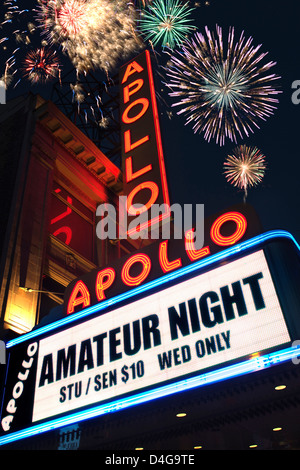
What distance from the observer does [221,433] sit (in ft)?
28.1

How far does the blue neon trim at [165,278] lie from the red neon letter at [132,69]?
10691 millimetres

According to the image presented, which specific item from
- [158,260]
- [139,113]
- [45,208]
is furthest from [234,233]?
[45,208]

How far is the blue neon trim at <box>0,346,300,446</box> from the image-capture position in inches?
223

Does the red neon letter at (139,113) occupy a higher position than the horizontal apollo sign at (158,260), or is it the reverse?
the red neon letter at (139,113)

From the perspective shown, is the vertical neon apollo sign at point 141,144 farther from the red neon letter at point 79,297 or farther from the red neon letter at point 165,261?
the red neon letter at point 79,297

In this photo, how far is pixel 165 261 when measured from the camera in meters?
8.07

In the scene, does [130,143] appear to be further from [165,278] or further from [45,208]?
[165,278]

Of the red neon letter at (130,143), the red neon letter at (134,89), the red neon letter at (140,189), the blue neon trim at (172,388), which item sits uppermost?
the red neon letter at (134,89)

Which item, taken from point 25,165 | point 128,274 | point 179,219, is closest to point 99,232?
point 25,165

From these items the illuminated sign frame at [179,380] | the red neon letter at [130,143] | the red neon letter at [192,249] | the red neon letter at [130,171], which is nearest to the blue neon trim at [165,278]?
the illuminated sign frame at [179,380]

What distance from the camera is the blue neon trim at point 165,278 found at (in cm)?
678

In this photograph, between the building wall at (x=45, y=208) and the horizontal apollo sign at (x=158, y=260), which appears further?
the building wall at (x=45, y=208)

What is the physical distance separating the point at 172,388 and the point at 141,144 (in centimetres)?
893
